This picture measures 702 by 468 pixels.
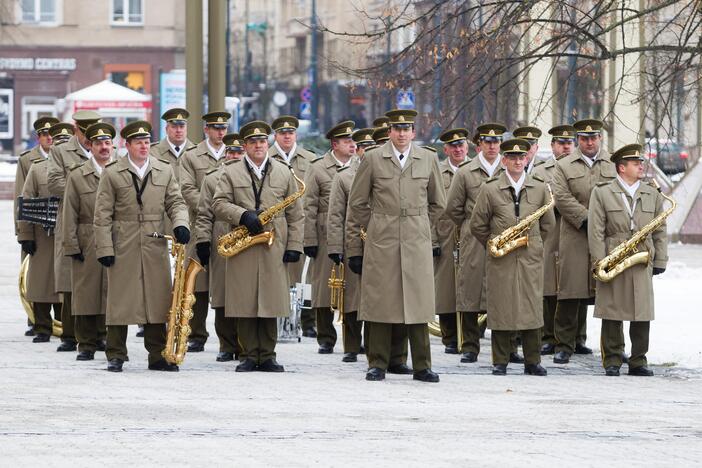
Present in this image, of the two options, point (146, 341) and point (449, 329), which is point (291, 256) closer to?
point (146, 341)

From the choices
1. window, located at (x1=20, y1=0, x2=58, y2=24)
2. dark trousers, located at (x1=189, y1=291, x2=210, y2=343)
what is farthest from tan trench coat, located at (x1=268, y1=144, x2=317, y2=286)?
window, located at (x1=20, y1=0, x2=58, y2=24)

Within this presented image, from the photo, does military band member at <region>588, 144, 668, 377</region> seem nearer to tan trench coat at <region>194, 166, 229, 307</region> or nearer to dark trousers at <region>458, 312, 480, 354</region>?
dark trousers at <region>458, 312, 480, 354</region>

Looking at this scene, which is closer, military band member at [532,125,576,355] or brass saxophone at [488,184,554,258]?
brass saxophone at [488,184,554,258]

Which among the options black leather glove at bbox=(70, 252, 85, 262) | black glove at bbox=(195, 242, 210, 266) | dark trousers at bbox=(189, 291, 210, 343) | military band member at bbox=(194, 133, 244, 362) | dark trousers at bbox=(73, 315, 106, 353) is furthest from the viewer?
dark trousers at bbox=(189, 291, 210, 343)

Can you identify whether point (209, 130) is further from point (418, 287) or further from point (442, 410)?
point (442, 410)

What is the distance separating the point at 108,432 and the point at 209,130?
258 inches

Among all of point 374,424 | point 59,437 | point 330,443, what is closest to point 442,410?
point 374,424

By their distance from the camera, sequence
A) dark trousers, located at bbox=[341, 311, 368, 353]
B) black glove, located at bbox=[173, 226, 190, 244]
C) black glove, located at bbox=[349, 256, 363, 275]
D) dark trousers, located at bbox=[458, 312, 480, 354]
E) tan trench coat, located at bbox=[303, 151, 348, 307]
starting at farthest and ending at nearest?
tan trench coat, located at bbox=[303, 151, 348, 307] < dark trousers, located at bbox=[458, 312, 480, 354] < dark trousers, located at bbox=[341, 311, 368, 353] < black glove, located at bbox=[349, 256, 363, 275] < black glove, located at bbox=[173, 226, 190, 244]

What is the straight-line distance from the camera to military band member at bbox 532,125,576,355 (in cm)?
1672

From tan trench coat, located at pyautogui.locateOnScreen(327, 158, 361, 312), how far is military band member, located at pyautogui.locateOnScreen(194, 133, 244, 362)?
2.90 ft

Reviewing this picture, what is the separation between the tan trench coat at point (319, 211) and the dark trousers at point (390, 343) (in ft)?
7.14

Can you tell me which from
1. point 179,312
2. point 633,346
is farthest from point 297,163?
point 633,346

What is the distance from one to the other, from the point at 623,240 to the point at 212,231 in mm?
3392

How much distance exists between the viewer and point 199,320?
55.6ft
